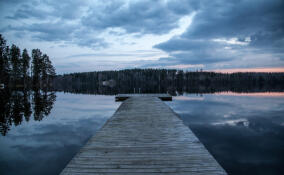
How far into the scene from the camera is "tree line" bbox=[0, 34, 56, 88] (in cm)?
5053

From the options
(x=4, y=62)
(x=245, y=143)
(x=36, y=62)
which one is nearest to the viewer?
(x=245, y=143)

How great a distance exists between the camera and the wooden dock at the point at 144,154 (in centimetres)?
Answer: 391

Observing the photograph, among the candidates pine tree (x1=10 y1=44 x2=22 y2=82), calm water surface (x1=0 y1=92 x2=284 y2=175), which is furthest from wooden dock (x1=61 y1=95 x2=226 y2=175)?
pine tree (x1=10 y1=44 x2=22 y2=82)

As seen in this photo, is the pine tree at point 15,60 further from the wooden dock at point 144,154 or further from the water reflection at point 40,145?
the wooden dock at point 144,154

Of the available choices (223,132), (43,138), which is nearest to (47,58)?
(43,138)

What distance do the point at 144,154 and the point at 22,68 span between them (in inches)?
2722

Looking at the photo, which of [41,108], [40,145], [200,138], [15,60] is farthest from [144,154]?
[15,60]

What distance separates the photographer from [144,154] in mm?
4781

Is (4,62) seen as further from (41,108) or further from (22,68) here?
(41,108)

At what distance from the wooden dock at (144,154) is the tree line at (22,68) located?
55279 mm

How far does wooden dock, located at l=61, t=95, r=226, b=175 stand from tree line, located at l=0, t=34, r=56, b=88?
55279 mm

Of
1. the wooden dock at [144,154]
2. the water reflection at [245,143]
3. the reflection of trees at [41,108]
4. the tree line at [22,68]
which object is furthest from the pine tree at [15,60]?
the wooden dock at [144,154]

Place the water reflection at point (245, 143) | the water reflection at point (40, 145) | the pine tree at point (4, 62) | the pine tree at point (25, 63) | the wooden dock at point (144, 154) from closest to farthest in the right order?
the wooden dock at point (144, 154), the water reflection at point (40, 145), the water reflection at point (245, 143), the pine tree at point (4, 62), the pine tree at point (25, 63)

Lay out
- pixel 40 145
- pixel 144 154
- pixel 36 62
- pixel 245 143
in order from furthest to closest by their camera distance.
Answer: pixel 36 62 → pixel 245 143 → pixel 40 145 → pixel 144 154
